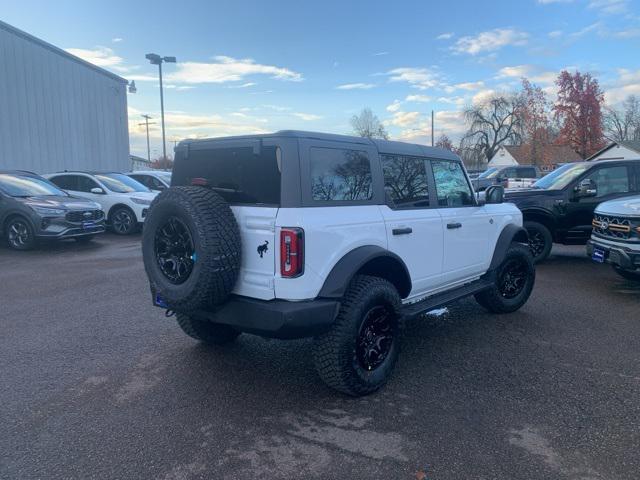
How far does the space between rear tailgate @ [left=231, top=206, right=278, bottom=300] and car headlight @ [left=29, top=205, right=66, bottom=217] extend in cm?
844

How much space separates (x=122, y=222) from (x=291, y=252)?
10935 millimetres

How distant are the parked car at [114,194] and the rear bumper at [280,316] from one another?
984 cm

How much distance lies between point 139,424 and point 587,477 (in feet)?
9.00

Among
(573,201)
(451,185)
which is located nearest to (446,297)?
(451,185)

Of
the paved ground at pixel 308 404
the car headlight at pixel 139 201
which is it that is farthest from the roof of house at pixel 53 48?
the paved ground at pixel 308 404

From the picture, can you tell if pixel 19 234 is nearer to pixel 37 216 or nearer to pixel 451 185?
pixel 37 216

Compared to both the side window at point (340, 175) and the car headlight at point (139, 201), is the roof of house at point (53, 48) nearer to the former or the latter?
the car headlight at point (139, 201)

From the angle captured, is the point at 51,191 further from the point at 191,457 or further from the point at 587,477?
the point at 587,477

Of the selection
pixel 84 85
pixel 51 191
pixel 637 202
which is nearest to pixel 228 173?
pixel 637 202

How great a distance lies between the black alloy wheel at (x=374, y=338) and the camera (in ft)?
12.2

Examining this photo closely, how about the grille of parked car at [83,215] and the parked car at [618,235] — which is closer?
the parked car at [618,235]

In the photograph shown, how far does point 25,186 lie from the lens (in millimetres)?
11117

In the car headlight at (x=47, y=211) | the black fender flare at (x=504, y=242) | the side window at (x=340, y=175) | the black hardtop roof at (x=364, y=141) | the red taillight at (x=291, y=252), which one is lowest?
the black fender flare at (x=504, y=242)

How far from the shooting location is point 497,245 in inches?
218
